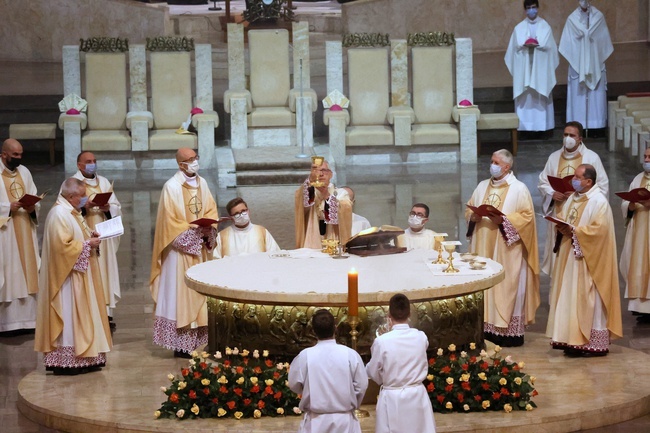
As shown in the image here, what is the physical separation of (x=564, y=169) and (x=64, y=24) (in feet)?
47.1

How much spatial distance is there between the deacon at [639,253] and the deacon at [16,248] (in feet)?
16.4

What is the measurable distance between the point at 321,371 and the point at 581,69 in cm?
1316

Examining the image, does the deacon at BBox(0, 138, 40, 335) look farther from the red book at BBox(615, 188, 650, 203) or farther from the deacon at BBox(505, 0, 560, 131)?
the deacon at BBox(505, 0, 560, 131)

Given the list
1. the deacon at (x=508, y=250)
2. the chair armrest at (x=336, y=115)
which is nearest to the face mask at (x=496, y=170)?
the deacon at (x=508, y=250)

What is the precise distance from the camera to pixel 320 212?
11.0 meters

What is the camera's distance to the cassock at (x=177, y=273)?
10664mm

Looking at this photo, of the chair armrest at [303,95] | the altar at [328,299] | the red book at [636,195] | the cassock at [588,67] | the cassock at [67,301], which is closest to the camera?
the altar at [328,299]

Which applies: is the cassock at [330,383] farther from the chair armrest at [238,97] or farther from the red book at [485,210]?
the chair armrest at [238,97]

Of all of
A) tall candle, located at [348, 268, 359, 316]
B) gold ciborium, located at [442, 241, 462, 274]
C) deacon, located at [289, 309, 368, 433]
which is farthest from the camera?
gold ciborium, located at [442, 241, 462, 274]

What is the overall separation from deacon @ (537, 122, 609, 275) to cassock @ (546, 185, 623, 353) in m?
1.16

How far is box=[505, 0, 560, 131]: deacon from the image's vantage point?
19594mm

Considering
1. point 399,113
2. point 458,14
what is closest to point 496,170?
point 399,113

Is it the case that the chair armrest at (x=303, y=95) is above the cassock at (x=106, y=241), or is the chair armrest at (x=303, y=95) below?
above

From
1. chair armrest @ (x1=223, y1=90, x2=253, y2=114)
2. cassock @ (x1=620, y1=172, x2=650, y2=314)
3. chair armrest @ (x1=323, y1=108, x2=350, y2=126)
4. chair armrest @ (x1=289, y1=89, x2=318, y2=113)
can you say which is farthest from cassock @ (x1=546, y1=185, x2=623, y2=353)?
chair armrest @ (x1=223, y1=90, x2=253, y2=114)
